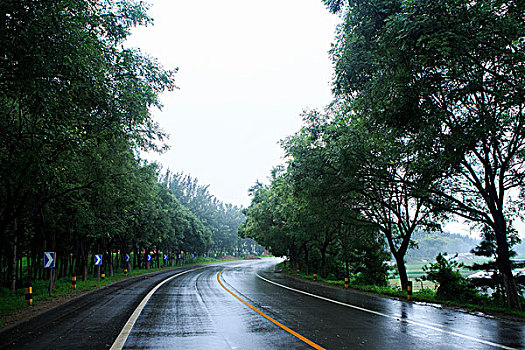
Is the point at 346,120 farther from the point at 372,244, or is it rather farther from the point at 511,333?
the point at 372,244

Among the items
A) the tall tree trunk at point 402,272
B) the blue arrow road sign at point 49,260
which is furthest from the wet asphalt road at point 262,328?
the tall tree trunk at point 402,272

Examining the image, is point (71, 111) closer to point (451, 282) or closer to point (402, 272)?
point (451, 282)

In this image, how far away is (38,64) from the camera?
6.75 meters

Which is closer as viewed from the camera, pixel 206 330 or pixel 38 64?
pixel 38 64

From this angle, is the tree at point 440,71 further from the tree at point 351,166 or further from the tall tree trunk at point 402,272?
the tall tree trunk at point 402,272

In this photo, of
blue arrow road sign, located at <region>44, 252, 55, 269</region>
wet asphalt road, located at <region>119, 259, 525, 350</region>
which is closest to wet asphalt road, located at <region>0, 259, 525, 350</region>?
wet asphalt road, located at <region>119, 259, 525, 350</region>

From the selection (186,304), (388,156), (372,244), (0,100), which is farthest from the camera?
(372,244)

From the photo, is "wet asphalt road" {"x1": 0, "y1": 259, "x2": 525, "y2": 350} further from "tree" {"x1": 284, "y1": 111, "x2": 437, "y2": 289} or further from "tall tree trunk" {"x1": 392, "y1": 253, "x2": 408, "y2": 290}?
"tall tree trunk" {"x1": 392, "y1": 253, "x2": 408, "y2": 290}

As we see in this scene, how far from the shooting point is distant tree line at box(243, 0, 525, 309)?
27.7 ft

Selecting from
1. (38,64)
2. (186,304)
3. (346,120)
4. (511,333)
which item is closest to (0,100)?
(38,64)

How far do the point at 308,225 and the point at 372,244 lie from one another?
4676mm

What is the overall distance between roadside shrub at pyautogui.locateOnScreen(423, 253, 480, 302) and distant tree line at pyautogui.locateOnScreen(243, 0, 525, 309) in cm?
184

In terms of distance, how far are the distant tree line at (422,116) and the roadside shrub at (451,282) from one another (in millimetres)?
1841

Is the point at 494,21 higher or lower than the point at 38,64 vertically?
higher
